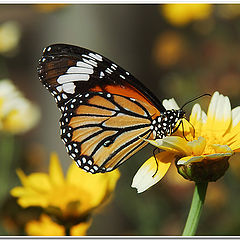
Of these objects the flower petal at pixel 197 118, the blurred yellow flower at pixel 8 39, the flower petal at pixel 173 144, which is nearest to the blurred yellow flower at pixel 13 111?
the blurred yellow flower at pixel 8 39

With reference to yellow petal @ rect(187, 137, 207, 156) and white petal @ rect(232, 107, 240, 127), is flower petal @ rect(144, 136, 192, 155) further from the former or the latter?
white petal @ rect(232, 107, 240, 127)

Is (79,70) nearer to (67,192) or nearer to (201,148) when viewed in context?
(67,192)

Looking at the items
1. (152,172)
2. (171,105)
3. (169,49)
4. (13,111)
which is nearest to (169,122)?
(171,105)

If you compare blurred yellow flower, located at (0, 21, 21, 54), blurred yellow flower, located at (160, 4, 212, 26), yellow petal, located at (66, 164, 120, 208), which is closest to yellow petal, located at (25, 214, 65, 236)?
yellow petal, located at (66, 164, 120, 208)

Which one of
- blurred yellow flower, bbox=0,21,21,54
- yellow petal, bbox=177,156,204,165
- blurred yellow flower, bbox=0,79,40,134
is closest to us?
yellow petal, bbox=177,156,204,165

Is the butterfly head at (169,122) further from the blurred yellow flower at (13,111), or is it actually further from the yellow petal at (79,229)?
the blurred yellow flower at (13,111)

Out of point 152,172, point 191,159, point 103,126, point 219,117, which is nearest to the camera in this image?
point 191,159
